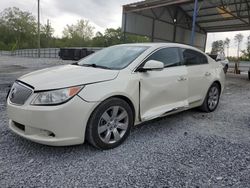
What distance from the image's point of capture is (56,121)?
2.48 metres

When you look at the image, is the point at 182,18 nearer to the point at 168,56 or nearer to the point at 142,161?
the point at 168,56

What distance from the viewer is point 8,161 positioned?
258 centimetres

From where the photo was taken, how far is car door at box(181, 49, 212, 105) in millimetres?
4129

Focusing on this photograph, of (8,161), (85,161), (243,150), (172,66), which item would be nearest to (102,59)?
(172,66)

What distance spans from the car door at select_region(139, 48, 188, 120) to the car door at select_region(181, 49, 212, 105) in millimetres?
188

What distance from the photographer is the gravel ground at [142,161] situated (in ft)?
7.48

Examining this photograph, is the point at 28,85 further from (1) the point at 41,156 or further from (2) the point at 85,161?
(2) the point at 85,161

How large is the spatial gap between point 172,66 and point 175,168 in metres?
1.84

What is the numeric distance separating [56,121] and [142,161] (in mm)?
1114

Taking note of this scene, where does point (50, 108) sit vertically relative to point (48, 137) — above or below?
above

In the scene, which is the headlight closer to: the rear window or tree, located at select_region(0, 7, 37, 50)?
the rear window

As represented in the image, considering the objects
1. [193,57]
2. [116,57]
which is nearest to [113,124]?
[116,57]

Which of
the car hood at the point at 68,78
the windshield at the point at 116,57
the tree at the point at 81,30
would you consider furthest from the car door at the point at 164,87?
the tree at the point at 81,30

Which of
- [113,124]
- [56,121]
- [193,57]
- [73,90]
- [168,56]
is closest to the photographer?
[56,121]
